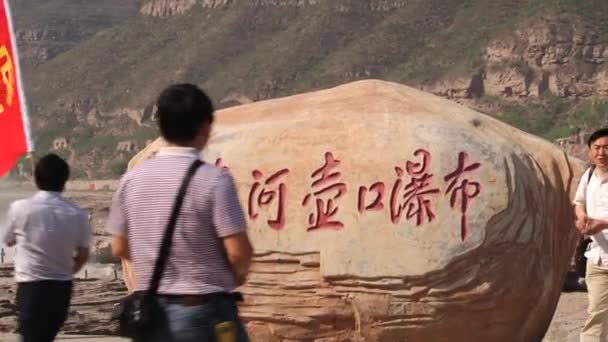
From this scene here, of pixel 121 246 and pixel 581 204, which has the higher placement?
pixel 121 246

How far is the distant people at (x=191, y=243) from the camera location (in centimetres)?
454

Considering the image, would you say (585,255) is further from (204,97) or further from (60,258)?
(204,97)

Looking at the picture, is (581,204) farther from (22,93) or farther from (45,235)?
(22,93)

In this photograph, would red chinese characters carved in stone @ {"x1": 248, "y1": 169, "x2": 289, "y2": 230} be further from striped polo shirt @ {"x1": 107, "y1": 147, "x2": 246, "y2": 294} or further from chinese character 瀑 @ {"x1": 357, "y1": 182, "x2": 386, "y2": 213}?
striped polo shirt @ {"x1": 107, "y1": 147, "x2": 246, "y2": 294}

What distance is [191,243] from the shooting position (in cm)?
455

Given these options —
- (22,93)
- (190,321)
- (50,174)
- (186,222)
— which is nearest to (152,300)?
(190,321)

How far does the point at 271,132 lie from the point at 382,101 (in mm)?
644

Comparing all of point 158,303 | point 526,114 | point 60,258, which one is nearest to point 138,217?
point 158,303

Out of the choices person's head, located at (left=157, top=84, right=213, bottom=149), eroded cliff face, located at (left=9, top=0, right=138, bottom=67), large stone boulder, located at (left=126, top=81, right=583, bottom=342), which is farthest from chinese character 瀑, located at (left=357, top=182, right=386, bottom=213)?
eroded cliff face, located at (left=9, top=0, right=138, bottom=67)

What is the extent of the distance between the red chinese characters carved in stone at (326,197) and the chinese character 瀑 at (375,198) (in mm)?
97

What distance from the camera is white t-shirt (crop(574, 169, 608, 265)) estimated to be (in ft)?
25.1

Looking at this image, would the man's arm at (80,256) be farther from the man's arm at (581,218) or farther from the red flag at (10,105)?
the man's arm at (581,218)

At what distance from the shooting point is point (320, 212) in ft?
26.2

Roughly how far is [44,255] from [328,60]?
65.8m
